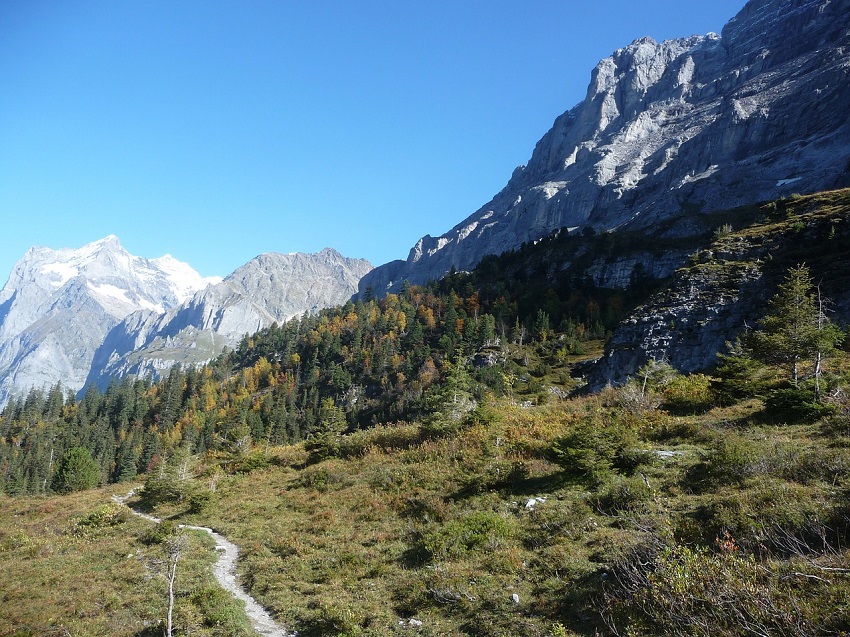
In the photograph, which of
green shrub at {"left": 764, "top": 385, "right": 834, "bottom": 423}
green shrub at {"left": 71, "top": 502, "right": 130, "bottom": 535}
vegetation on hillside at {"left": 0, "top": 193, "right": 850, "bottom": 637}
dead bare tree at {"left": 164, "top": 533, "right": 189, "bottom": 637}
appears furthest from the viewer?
green shrub at {"left": 71, "top": 502, "right": 130, "bottom": 535}

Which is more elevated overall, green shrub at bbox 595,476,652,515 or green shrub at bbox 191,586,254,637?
green shrub at bbox 595,476,652,515

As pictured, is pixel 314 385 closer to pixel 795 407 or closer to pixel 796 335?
pixel 796 335

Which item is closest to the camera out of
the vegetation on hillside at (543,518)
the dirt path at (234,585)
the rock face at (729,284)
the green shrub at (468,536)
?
the vegetation on hillside at (543,518)

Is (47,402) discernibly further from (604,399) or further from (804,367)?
(804,367)

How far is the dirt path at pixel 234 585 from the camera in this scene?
1205cm

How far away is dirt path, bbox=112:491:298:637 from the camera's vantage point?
39.5 ft

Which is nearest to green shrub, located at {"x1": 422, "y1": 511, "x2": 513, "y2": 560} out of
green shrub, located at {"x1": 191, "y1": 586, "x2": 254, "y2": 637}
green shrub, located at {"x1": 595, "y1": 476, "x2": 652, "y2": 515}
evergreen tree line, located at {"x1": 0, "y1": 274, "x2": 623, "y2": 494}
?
green shrub, located at {"x1": 595, "y1": 476, "x2": 652, "y2": 515}

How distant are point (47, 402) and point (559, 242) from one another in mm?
180898

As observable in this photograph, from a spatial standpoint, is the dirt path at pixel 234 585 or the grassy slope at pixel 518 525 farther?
the dirt path at pixel 234 585

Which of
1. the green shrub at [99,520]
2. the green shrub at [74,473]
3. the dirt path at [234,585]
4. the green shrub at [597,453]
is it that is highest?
the green shrub at [597,453]

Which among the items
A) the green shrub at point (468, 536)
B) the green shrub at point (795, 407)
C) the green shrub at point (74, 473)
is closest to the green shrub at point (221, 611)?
the green shrub at point (468, 536)

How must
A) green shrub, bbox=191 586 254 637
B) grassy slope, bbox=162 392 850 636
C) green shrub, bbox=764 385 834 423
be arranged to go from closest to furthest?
1. grassy slope, bbox=162 392 850 636
2. green shrub, bbox=191 586 254 637
3. green shrub, bbox=764 385 834 423

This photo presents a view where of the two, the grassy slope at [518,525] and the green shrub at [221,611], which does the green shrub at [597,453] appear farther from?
the green shrub at [221,611]

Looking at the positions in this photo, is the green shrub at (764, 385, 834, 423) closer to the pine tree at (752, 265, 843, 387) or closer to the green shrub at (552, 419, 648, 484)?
the pine tree at (752, 265, 843, 387)
